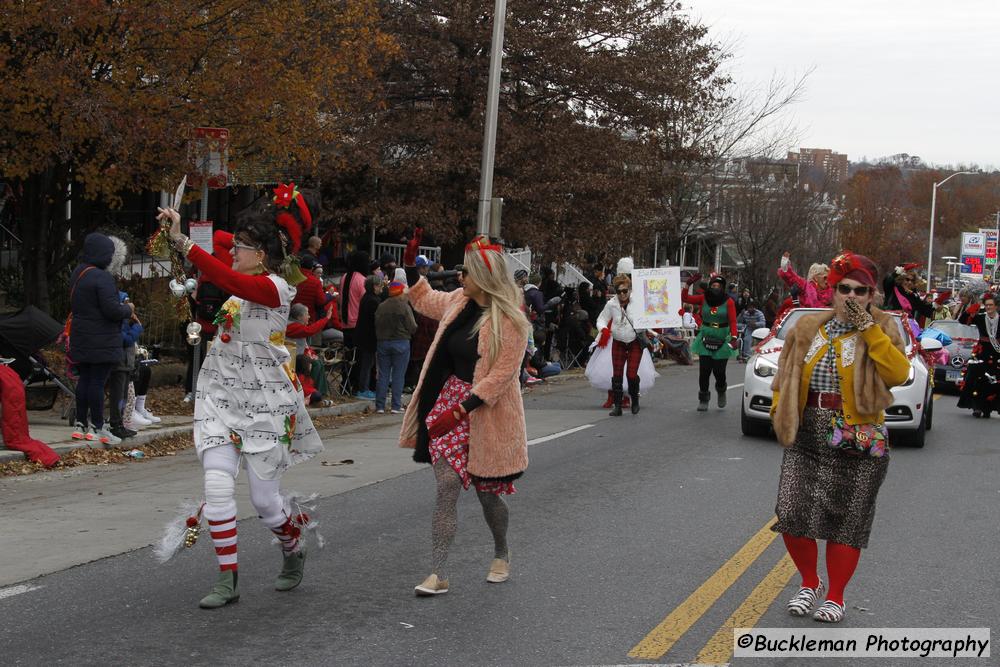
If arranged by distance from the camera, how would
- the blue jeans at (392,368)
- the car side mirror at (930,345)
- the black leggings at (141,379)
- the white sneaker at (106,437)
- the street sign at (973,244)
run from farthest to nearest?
the street sign at (973,244)
the blue jeans at (392,368)
the black leggings at (141,379)
the car side mirror at (930,345)
the white sneaker at (106,437)

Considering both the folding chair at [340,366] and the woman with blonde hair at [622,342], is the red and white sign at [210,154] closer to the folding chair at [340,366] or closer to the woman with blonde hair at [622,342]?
the folding chair at [340,366]

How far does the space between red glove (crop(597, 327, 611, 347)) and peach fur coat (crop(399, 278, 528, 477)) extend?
9780mm

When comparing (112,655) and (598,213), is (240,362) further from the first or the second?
(598,213)

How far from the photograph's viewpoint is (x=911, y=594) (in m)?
6.76

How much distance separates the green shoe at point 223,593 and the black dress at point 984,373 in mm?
13076

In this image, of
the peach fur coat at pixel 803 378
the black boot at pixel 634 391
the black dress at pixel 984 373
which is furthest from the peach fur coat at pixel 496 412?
the black dress at pixel 984 373

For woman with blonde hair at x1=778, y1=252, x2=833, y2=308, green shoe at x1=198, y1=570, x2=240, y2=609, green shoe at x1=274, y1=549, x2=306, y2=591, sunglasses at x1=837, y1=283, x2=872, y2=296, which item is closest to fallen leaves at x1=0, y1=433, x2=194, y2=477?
green shoe at x1=274, y1=549, x2=306, y2=591

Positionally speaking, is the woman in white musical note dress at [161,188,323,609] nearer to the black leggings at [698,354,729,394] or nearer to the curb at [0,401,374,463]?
the curb at [0,401,374,463]

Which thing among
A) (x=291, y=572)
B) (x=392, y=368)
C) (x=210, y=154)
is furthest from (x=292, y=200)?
(x=392, y=368)

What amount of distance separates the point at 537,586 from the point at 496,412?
3.43ft

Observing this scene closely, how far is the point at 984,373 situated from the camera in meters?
16.8

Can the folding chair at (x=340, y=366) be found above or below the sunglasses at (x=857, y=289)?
below

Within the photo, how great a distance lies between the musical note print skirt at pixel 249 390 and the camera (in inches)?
240

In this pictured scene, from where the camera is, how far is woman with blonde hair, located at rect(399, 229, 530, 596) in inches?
252
